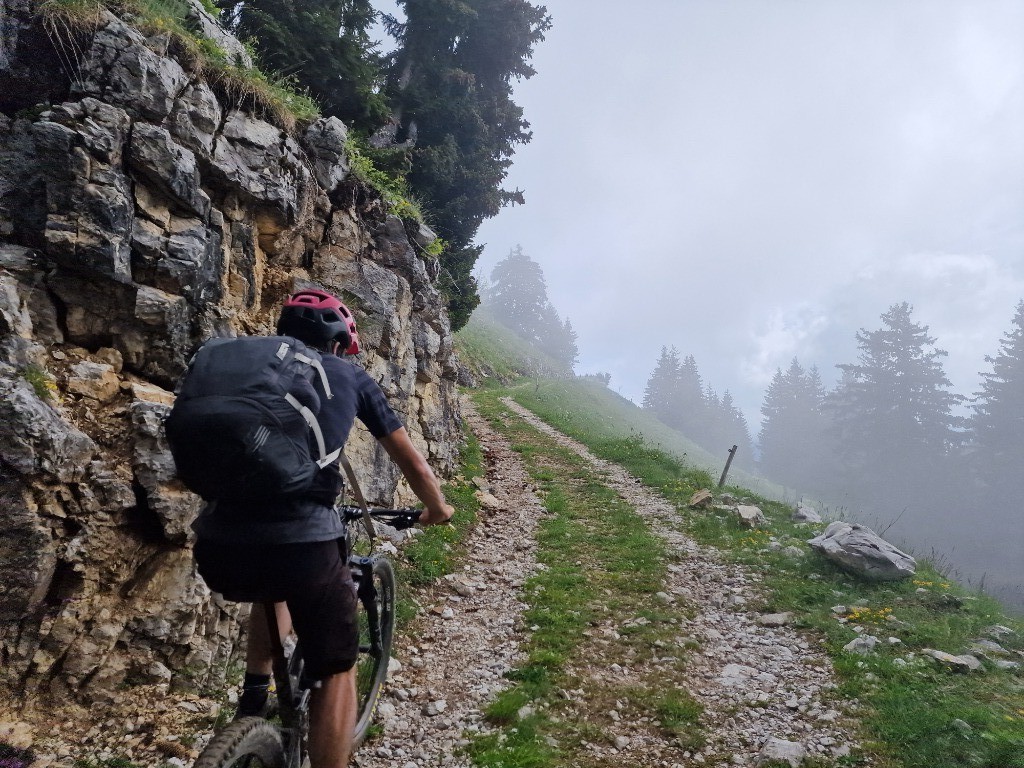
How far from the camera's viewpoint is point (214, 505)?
2.38 meters

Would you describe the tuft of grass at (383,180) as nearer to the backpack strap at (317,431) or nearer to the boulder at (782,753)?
the backpack strap at (317,431)

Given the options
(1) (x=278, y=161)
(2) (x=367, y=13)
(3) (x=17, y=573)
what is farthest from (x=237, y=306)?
(2) (x=367, y=13)

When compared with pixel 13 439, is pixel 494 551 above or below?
below

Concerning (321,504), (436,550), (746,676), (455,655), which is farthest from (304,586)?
(436,550)

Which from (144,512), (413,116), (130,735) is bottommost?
(130,735)

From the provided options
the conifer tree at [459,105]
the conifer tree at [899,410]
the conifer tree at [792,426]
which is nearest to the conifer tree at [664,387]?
the conifer tree at [792,426]

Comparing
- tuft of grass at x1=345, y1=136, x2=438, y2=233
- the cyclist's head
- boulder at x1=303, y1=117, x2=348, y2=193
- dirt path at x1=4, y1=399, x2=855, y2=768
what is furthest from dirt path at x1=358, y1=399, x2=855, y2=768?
tuft of grass at x1=345, y1=136, x2=438, y2=233

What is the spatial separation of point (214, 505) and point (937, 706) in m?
6.87

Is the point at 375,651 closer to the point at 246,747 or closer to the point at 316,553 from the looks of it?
the point at 246,747

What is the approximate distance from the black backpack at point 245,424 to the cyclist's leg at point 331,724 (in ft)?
4.12

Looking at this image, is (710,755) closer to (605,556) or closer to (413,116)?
(605,556)

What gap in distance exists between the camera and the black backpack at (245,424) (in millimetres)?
2045

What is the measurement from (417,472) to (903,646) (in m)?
7.25

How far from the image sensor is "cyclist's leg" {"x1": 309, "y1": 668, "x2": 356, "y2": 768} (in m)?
2.71
